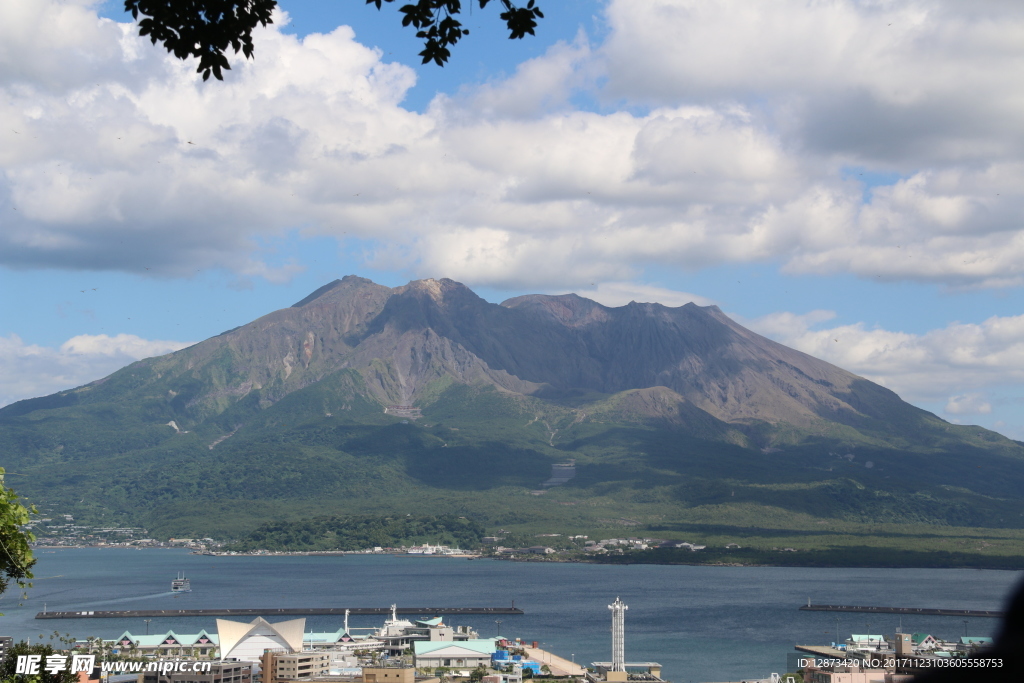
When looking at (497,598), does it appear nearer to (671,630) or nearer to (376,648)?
(671,630)

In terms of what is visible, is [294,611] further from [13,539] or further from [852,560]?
[13,539]

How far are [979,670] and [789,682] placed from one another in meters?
67.0

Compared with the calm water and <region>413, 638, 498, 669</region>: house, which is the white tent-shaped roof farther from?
the calm water

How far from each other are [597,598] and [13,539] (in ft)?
438

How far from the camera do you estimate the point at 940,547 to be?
199625 mm

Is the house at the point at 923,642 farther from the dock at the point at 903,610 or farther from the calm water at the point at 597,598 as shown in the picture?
the dock at the point at 903,610

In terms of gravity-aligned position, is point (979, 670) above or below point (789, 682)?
above

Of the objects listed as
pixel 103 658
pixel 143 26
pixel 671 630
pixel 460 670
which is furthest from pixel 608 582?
pixel 143 26

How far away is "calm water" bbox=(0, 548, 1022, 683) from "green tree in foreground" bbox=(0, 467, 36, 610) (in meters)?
69.5

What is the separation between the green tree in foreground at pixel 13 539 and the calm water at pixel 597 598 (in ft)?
228

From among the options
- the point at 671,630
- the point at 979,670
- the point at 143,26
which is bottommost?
the point at 671,630

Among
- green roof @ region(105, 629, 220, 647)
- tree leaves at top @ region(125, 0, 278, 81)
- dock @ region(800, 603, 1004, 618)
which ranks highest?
tree leaves at top @ region(125, 0, 278, 81)

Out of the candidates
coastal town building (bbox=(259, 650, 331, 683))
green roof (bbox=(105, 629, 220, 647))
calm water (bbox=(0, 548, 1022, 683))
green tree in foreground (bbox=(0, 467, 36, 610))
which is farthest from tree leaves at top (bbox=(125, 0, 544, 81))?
green roof (bbox=(105, 629, 220, 647))

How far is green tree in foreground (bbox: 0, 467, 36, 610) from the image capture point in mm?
12234
